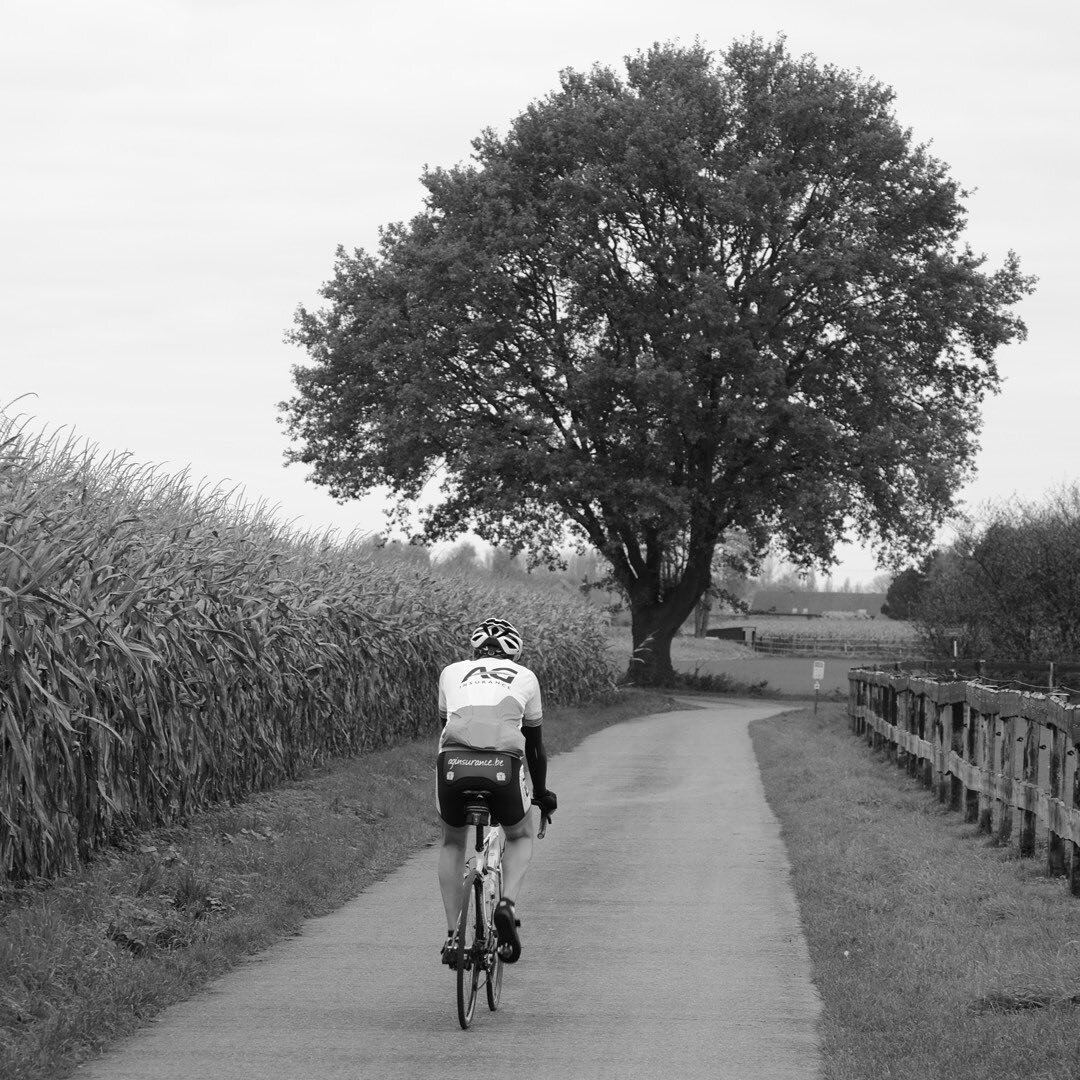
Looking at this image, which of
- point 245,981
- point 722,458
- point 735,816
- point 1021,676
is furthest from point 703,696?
point 245,981

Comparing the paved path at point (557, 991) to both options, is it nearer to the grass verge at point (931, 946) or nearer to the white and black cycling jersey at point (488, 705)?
the grass verge at point (931, 946)

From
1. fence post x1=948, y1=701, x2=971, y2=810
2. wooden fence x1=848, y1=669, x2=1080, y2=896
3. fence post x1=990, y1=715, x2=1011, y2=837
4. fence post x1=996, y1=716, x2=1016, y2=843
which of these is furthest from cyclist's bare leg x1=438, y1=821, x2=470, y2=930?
fence post x1=948, y1=701, x2=971, y2=810

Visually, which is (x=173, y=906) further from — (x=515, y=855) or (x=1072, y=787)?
(x=1072, y=787)

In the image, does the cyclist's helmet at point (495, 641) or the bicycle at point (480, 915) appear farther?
the cyclist's helmet at point (495, 641)

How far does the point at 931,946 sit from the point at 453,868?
295cm

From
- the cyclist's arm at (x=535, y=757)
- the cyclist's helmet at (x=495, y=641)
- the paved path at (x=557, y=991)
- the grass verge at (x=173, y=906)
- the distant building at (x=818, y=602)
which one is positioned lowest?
the paved path at (x=557, y=991)

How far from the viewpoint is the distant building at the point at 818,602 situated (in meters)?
160

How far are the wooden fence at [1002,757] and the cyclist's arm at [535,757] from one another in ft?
12.7

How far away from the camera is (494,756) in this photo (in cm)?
742

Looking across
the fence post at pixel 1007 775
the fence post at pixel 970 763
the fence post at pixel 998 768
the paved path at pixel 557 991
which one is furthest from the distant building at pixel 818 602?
the paved path at pixel 557 991

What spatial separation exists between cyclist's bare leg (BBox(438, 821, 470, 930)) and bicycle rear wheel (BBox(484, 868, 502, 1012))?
22cm

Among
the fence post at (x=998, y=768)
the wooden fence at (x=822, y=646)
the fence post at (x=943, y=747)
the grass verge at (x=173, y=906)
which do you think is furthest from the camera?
the wooden fence at (x=822, y=646)

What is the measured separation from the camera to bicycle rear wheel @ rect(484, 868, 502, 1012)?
288 inches

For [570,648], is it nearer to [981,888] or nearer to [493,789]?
[981,888]
